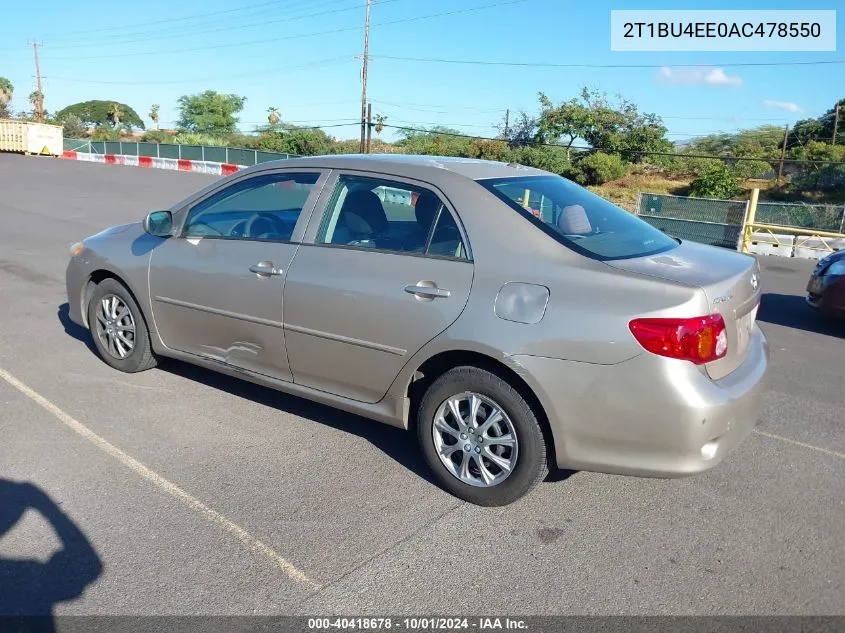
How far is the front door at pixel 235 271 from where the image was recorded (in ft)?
13.8

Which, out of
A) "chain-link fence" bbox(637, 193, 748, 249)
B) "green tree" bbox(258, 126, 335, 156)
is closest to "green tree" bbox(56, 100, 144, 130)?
"green tree" bbox(258, 126, 335, 156)

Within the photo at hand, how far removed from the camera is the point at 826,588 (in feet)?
9.77

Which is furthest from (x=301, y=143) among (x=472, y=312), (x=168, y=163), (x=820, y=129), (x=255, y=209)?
(x=472, y=312)

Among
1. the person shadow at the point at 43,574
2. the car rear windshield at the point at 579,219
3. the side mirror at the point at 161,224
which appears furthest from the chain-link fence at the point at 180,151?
the person shadow at the point at 43,574

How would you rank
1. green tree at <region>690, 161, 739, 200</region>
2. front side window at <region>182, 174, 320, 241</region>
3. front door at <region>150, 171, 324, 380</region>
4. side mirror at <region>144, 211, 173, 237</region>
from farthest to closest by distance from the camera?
1. green tree at <region>690, 161, 739, 200</region>
2. side mirror at <region>144, 211, 173, 237</region>
3. front side window at <region>182, 174, 320, 241</region>
4. front door at <region>150, 171, 324, 380</region>

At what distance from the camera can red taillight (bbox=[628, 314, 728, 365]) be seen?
121 inches

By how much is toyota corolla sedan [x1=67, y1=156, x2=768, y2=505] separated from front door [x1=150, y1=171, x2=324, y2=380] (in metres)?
0.01

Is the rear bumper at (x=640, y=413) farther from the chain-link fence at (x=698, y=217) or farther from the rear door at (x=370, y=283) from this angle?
the chain-link fence at (x=698, y=217)

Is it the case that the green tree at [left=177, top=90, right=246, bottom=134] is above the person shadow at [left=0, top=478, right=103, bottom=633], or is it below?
above

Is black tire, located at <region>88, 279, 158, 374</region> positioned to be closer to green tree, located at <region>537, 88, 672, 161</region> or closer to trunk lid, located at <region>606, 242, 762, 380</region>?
trunk lid, located at <region>606, 242, 762, 380</region>

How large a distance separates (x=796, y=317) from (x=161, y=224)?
23.9 ft

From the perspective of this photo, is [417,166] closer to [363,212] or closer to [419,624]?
[363,212]

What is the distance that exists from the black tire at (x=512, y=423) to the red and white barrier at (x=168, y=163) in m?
30.2

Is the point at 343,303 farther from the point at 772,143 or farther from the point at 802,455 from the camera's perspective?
the point at 772,143
